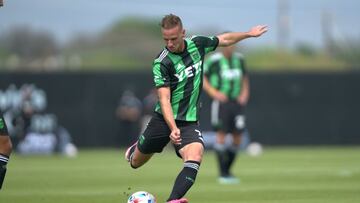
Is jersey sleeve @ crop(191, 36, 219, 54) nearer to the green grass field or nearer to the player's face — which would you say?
the player's face

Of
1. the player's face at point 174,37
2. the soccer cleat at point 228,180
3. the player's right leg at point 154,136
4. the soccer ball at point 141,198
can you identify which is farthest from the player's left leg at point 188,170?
the soccer cleat at point 228,180

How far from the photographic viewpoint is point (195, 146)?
11062 millimetres

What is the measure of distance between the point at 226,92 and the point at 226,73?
38cm

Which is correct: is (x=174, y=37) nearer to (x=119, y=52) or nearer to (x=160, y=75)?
(x=160, y=75)

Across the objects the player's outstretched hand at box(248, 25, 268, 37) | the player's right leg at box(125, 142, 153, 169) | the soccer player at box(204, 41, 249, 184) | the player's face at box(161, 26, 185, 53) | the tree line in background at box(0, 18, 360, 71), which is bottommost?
the tree line in background at box(0, 18, 360, 71)

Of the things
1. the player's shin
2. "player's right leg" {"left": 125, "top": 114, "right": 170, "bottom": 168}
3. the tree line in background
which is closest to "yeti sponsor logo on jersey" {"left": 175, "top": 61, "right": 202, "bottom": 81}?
"player's right leg" {"left": 125, "top": 114, "right": 170, "bottom": 168}

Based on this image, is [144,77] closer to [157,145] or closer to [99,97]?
[99,97]

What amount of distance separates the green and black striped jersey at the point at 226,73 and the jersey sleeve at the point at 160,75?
6.22m

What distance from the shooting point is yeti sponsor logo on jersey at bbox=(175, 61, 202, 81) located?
1134cm

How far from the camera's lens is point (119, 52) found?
31.0 meters

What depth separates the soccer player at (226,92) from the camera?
17281 millimetres

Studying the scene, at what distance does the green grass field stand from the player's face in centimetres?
259

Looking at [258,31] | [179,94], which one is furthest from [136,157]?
[258,31]

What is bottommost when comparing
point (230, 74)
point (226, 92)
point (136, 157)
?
point (226, 92)
